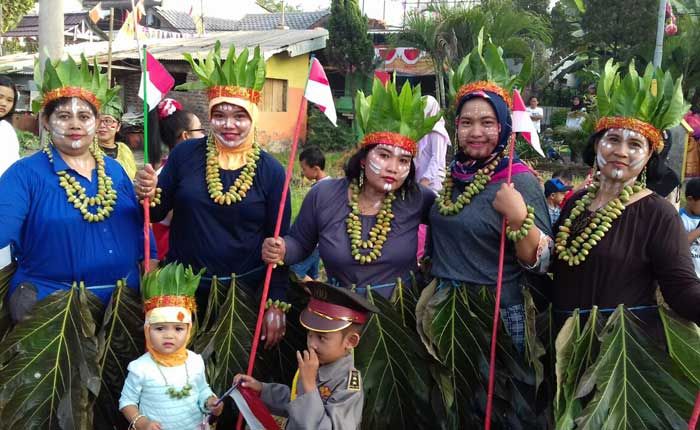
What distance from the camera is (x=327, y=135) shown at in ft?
58.8

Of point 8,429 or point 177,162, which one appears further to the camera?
point 177,162

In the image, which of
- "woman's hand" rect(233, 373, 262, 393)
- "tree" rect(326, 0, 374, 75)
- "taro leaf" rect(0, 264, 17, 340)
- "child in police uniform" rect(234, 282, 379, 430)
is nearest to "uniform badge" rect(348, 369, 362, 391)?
"child in police uniform" rect(234, 282, 379, 430)

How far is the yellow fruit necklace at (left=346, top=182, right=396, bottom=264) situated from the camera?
3150mm

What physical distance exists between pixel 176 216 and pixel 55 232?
0.58 metres

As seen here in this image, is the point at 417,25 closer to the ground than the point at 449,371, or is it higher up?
higher up

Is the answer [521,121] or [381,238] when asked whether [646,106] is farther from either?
[381,238]

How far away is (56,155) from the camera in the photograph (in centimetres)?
306

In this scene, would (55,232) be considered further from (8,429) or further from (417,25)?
(417,25)

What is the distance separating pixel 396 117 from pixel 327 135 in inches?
583

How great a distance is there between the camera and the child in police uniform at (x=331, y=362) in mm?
2543

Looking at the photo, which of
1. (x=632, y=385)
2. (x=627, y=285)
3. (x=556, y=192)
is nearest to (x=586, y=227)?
(x=627, y=285)

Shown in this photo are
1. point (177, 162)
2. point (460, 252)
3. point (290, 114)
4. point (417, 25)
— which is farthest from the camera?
point (290, 114)

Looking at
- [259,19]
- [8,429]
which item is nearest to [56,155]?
[8,429]

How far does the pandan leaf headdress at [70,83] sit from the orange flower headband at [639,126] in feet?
7.72
